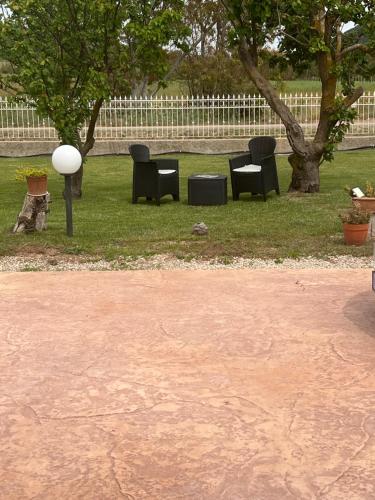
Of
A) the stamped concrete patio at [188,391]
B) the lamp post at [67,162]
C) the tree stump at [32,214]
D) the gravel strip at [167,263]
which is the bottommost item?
the stamped concrete patio at [188,391]

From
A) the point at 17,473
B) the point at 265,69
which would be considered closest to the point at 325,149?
the point at 17,473

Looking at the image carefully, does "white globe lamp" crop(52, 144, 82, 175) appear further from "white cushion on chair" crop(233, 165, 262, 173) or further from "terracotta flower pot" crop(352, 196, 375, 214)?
"white cushion on chair" crop(233, 165, 262, 173)

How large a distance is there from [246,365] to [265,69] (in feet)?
92.1

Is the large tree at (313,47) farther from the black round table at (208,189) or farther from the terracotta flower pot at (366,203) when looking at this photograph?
the terracotta flower pot at (366,203)

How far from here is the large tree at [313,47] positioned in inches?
405

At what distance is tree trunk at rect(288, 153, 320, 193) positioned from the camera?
11.3 m

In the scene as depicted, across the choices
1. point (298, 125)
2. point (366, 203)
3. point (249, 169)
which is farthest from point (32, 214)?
point (298, 125)

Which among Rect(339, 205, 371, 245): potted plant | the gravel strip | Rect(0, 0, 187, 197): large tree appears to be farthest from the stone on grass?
Rect(0, 0, 187, 197): large tree

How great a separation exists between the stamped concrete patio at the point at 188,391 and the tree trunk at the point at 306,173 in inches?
232

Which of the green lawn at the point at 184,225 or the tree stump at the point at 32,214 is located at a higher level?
the tree stump at the point at 32,214

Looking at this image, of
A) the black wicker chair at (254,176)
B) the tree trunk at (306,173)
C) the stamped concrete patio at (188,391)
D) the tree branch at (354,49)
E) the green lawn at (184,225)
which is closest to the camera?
the stamped concrete patio at (188,391)

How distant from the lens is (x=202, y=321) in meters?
4.63

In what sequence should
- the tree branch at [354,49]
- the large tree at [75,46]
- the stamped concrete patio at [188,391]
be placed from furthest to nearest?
1. the tree branch at [354,49]
2. the large tree at [75,46]
3. the stamped concrete patio at [188,391]

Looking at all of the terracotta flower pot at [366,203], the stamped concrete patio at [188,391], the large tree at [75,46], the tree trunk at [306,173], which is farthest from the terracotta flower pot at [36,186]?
the tree trunk at [306,173]
